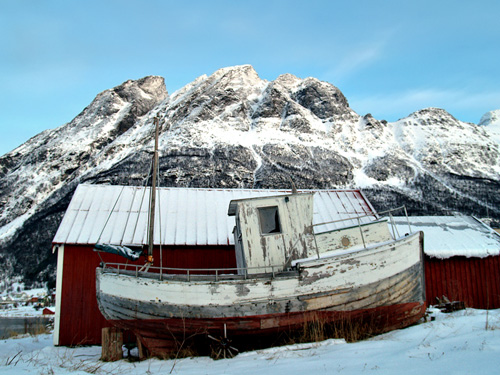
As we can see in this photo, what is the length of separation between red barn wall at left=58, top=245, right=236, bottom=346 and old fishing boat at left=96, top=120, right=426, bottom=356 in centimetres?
477

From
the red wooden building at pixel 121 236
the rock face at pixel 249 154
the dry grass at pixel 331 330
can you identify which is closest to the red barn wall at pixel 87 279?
the red wooden building at pixel 121 236

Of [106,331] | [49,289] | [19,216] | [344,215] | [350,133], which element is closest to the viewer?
[106,331]

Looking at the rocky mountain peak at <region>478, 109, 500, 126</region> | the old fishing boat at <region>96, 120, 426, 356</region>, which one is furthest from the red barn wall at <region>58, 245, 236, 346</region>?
the rocky mountain peak at <region>478, 109, 500, 126</region>

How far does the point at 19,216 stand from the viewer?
9106 cm

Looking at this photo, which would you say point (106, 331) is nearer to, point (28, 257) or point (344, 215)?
point (344, 215)

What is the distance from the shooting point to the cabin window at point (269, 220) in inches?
464

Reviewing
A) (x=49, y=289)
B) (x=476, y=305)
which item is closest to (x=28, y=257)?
(x=49, y=289)

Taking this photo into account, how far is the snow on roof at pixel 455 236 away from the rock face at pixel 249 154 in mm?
42981

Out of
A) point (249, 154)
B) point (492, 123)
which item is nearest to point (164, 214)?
point (249, 154)

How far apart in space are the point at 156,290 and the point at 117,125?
379 feet

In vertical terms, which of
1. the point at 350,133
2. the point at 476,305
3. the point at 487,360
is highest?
the point at 350,133

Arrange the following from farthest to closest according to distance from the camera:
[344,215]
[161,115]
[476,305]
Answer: [161,115] → [344,215] → [476,305]

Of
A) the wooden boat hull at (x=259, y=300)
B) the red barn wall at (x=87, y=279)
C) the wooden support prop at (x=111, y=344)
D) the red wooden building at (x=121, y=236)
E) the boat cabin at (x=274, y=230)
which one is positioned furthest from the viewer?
the red wooden building at (x=121, y=236)

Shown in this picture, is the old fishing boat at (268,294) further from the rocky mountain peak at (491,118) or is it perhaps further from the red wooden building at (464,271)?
the rocky mountain peak at (491,118)
